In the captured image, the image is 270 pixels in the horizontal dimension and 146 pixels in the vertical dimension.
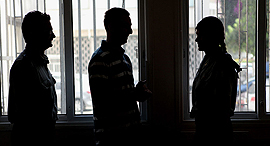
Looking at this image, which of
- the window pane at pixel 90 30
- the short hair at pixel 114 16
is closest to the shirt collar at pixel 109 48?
the short hair at pixel 114 16

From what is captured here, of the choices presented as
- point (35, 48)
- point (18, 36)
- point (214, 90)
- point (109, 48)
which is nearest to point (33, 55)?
point (35, 48)

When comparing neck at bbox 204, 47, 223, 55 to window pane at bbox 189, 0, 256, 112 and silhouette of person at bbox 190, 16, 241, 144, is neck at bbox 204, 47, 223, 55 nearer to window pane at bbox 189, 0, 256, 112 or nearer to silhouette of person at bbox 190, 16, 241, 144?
silhouette of person at bbox 190, 16, 241, 144

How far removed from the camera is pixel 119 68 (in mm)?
1730

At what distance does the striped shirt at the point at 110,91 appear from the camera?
166 cm

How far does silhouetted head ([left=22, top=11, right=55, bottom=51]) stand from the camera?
1716 mm

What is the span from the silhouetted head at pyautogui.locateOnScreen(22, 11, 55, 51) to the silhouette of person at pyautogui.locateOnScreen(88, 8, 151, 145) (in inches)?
14.2

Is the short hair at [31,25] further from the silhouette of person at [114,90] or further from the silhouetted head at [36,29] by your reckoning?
the silhouette of person at [114,90]

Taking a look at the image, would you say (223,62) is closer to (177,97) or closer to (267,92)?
(177,97)

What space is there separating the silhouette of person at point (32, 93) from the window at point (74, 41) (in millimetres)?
676

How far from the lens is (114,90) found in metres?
1.71

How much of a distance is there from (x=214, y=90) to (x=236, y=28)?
1036 millimetres

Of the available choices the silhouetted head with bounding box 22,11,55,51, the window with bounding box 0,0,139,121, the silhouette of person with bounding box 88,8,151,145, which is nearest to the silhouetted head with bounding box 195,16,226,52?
the silhouette of person with bounding box 88,8,151,145

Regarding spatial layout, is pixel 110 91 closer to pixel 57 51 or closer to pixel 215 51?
pixel 215 51

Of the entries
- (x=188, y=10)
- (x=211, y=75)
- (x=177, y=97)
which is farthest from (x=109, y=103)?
(x=188, y=10)
